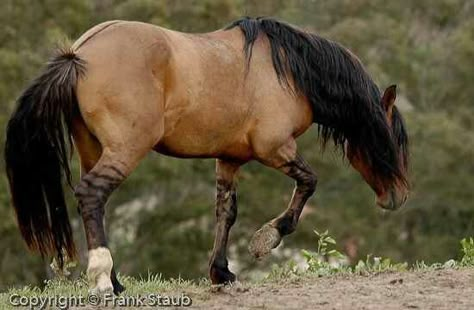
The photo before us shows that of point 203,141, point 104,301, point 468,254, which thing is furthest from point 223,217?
point 468,254

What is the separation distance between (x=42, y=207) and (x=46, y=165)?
271mm

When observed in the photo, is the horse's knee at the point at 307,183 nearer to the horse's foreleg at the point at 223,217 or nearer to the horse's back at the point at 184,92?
the horse's back at the point at 184,92

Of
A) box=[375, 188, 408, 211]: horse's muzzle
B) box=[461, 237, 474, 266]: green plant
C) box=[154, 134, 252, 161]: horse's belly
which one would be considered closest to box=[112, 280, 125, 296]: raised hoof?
box=[154, 134, 252, 161]: horse's belly

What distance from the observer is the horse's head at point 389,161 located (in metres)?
7.93

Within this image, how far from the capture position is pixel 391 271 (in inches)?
309

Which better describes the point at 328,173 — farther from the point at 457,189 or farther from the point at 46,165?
the point at 46,165

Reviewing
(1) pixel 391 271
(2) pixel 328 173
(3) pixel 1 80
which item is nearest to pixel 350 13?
(2) pixel 328 173

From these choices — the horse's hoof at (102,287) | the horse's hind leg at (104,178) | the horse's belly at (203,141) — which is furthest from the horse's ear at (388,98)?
the horse's hoof at (102,287)

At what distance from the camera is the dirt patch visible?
21.1 feet

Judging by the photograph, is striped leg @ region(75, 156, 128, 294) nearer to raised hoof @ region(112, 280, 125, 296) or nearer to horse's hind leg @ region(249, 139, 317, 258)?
raised hoof @ region(112, 280, 125, 296)

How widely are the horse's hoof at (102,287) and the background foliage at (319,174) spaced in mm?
17129

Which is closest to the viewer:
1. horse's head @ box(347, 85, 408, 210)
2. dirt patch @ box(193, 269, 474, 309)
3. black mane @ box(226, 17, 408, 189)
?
dirt patch @ box(193, 269, 474, 309)

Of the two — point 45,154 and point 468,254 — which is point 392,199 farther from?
point 45,154

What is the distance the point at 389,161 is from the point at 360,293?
1441 millimetres
